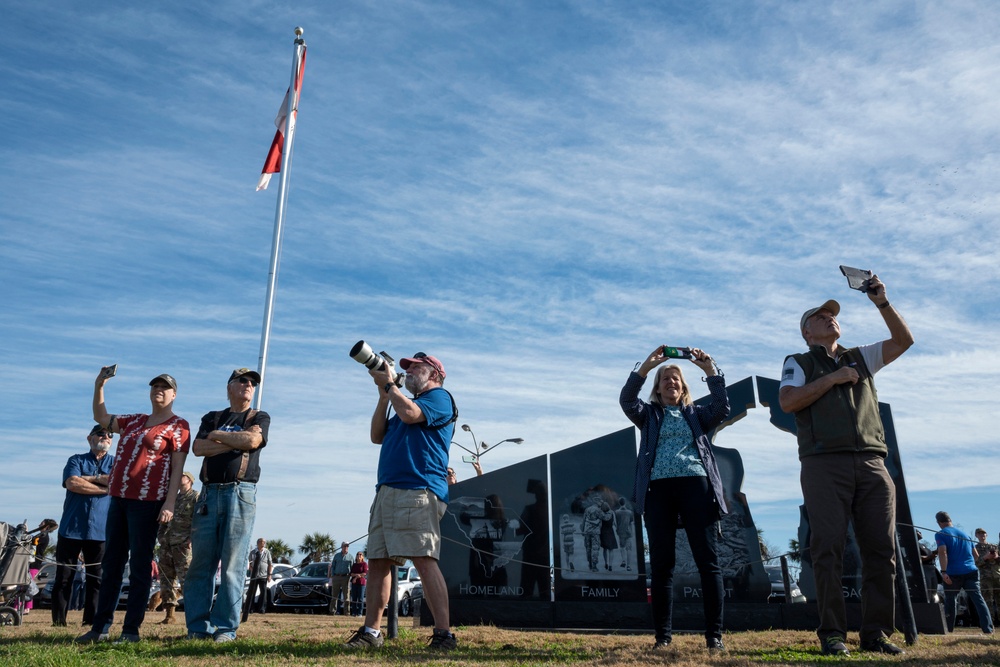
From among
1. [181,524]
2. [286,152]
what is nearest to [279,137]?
[286,152]

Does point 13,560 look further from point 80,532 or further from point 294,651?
point 294,651

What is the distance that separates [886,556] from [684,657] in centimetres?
136

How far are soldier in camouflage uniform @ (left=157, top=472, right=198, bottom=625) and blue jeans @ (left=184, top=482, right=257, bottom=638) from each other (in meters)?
3.50

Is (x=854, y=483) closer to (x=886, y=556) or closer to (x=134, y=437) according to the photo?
(x=886, y=556)

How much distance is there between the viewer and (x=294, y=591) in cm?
1770

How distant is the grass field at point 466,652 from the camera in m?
4.09

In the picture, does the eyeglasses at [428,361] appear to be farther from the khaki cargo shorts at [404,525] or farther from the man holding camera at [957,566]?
the man holding camera at [957,566]

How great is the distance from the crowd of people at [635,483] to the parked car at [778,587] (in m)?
2.69

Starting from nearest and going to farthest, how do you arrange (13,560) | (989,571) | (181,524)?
(13,560)
(181,524)
(989,571)

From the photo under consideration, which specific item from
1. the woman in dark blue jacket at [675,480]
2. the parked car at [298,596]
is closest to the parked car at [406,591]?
the parked car at [298,596]

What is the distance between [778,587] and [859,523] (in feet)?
11.0

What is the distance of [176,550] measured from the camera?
9.26 m

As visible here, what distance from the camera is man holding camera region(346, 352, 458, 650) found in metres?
4.86

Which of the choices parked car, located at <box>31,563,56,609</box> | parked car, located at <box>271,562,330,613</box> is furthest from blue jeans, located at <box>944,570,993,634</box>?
parked car, located at <box>31,563,56,609</box>
